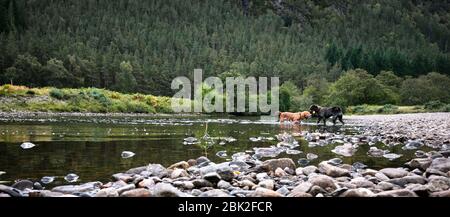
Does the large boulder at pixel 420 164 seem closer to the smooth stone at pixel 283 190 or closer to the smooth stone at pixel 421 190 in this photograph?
the smooth stone at pixel 421 190

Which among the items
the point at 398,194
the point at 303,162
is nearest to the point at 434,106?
the point at 303,162

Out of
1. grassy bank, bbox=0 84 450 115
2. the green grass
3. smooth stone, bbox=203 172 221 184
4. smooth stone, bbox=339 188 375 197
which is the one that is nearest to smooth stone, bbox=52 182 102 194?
smooth stone, bbox=203 172 221 184

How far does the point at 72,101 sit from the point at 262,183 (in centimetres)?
5084

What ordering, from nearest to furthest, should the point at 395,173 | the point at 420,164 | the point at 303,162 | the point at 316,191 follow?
the point at 316,191 < the point at 395,173 < the point at 420,164 < the point at 303,162

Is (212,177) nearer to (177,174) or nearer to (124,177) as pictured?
(177,174)

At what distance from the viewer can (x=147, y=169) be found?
9023mm

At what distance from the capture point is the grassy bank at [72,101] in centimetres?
5016

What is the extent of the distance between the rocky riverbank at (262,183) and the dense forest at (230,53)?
18.6 meters

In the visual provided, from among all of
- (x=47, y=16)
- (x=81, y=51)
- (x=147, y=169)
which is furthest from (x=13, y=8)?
(x=147, y=169)

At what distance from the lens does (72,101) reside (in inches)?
2188
